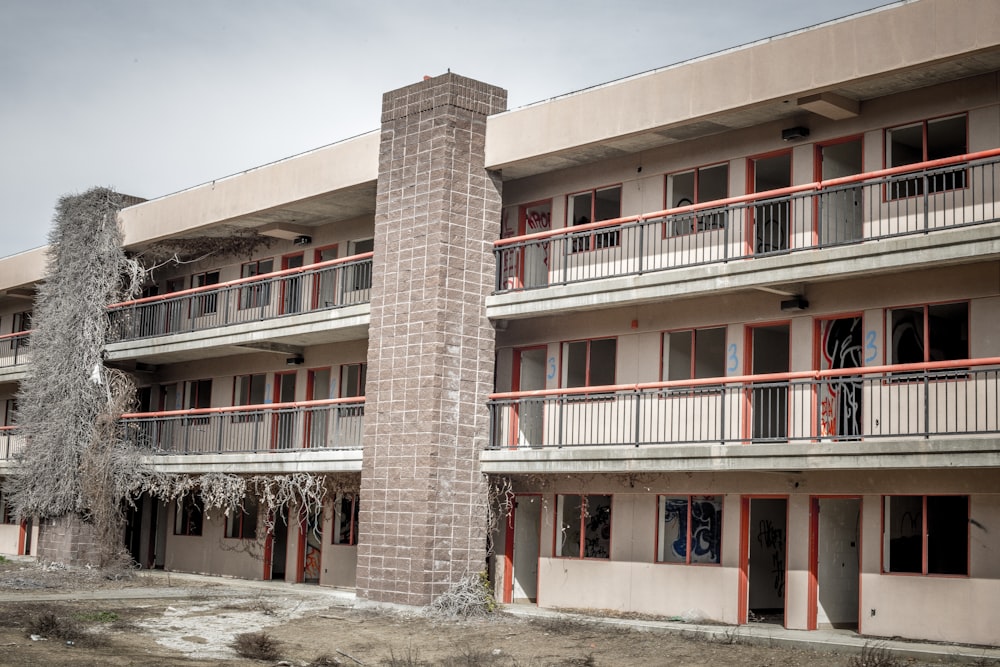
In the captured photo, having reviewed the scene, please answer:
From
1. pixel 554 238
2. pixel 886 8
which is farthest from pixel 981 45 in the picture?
pixel 554 238

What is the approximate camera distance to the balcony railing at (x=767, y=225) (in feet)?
63.6

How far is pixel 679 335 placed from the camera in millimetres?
23672

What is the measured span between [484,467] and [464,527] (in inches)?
48.7

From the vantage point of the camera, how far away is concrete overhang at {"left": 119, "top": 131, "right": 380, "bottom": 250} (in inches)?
1073

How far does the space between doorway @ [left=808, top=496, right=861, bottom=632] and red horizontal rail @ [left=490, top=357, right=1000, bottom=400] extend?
2.36 meters

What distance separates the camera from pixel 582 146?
2375cm

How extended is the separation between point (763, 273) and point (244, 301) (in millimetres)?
17049

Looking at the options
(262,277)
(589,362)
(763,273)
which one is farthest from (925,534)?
(262,277)

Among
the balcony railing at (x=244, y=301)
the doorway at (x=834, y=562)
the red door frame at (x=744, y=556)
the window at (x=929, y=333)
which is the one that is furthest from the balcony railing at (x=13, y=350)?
the window at (x=929, y=333)

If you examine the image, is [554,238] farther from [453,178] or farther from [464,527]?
[464,527]

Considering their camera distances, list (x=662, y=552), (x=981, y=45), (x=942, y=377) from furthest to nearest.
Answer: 1. (x=662, y=552)
2. (x=942, y=377)
3. (x=981, y=45)

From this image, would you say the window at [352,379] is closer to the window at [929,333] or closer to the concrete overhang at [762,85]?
the concrete overhang at [762,85]

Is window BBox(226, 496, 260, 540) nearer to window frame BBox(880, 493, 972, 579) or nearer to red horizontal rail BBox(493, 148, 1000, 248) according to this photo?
red horizontal rail BBox(493, 148, 1000, 248)

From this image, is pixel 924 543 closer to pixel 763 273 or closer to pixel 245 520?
pixel 763 273
